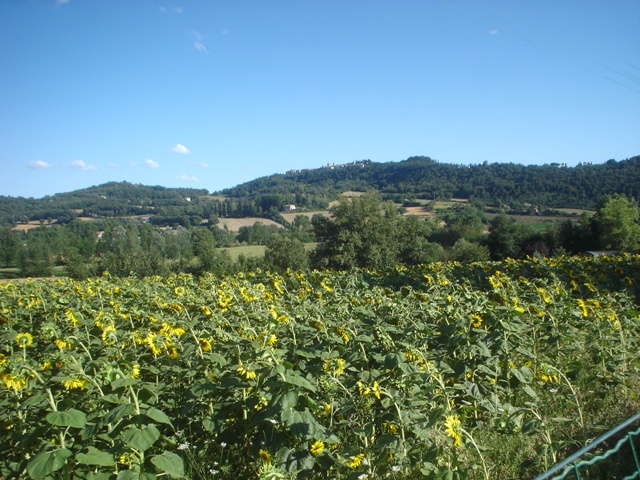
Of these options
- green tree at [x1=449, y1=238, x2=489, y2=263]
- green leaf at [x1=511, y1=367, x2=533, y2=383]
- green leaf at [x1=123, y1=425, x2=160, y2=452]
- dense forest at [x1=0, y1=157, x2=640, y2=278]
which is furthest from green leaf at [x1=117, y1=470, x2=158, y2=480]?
green tree at [x1=449, y1=238, x2=489, y2=263]

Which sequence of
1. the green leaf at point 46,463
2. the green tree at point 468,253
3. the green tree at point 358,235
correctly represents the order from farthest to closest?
the green tree at point 468,253, the green tree at point 358,235, the green leaf at point 46,463

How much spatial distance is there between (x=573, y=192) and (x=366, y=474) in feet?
301

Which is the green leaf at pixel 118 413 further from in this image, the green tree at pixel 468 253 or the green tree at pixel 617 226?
the green tree at pixel 617 226

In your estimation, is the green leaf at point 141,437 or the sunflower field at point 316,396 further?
the sunflower field at point 316,396

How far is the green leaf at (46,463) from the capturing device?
1967 millimetres

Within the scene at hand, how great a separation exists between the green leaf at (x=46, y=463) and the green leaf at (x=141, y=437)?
0.28 m

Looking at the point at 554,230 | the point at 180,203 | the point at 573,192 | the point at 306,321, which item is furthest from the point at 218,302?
the point at 180,203

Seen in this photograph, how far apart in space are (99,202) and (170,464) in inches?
4945

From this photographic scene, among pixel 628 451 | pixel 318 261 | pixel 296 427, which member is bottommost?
pixel 318 261

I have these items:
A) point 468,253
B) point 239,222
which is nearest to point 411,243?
point 468,253

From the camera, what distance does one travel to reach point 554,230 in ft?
168

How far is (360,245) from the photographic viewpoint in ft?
120

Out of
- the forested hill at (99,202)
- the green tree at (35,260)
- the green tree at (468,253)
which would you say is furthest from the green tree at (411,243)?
the forested hill at (99,202)

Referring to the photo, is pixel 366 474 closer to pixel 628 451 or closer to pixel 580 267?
pixel 628 451
